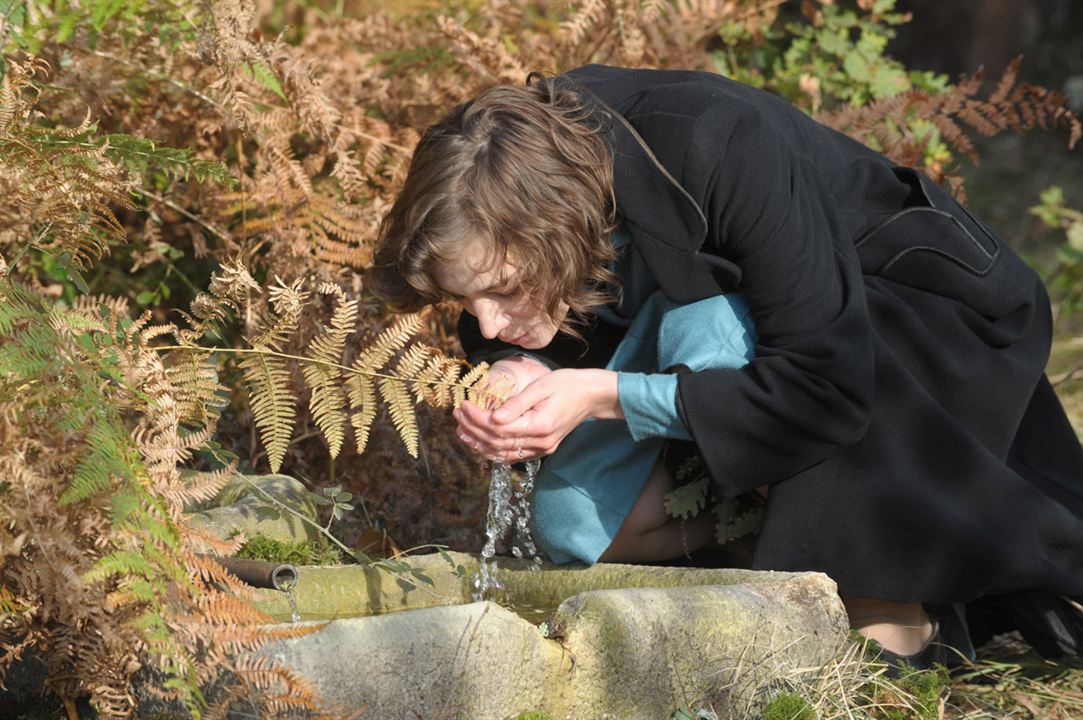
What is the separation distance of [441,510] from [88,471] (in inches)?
66.3

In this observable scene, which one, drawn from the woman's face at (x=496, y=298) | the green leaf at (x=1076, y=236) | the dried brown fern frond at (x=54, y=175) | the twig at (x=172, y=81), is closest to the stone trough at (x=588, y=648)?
the woman's face at (x=496, y=298)

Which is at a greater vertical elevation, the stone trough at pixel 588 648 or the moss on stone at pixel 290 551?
the stone trough at pixel 588 648

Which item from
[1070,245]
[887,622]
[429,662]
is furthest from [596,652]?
[1070,245]

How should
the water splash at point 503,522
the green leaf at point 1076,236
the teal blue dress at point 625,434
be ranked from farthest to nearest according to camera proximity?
1. the green leaf at point 1076,236
2. the water splash at point 503,522
3. the teal blue dress at point 625,434

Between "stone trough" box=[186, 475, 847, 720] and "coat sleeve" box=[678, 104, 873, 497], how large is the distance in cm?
32

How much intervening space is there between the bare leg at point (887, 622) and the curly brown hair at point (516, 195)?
3.49 ft

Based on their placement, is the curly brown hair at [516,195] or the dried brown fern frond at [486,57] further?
the dried brown fern frond at [486,57]

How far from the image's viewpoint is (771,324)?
2803 mm

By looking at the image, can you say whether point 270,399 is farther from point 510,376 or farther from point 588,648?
point 588,648

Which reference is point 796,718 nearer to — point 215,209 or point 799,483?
point 799,483

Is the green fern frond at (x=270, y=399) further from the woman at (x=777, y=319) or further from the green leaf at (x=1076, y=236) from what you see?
the green leaf at (x=1076, y=236)

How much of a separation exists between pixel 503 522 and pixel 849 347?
1.02 m

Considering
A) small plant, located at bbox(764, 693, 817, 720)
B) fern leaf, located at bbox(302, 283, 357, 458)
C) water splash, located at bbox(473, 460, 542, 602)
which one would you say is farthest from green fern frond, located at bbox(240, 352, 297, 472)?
small plant, located at bbox(764, 693, 817, 720)

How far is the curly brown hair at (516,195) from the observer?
268 centimetres
